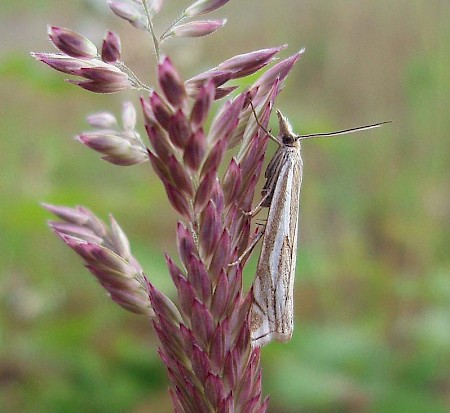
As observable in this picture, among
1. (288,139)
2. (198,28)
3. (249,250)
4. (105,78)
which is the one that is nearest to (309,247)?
(288,139)

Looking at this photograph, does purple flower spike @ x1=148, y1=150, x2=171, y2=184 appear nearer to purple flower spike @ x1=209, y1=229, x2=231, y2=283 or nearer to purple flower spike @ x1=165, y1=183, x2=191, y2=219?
purple flower spike @ x1=165, y1=183, x2=191, y2=219

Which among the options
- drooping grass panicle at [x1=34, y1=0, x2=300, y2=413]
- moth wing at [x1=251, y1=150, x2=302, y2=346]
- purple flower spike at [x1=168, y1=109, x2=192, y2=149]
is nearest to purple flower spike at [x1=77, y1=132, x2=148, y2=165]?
drooping grass panicle at [x1=34, y1=0, x2=300, y2=413]

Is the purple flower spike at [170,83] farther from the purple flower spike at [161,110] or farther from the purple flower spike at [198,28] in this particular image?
the purple flower spike at [198,28]

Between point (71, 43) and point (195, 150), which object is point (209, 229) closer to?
point (195, 150)

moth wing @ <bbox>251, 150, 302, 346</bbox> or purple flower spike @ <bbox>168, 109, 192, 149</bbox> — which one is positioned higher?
purple flower spike @ <bbox>168, 109, 192, 149</bbox>

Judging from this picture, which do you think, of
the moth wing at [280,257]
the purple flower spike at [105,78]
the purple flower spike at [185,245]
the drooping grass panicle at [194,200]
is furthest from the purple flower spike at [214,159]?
the moth wing at [280,257]

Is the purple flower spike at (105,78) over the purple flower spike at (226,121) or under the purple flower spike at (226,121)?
over

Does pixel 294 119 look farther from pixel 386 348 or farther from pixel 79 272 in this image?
pixel 79 272
